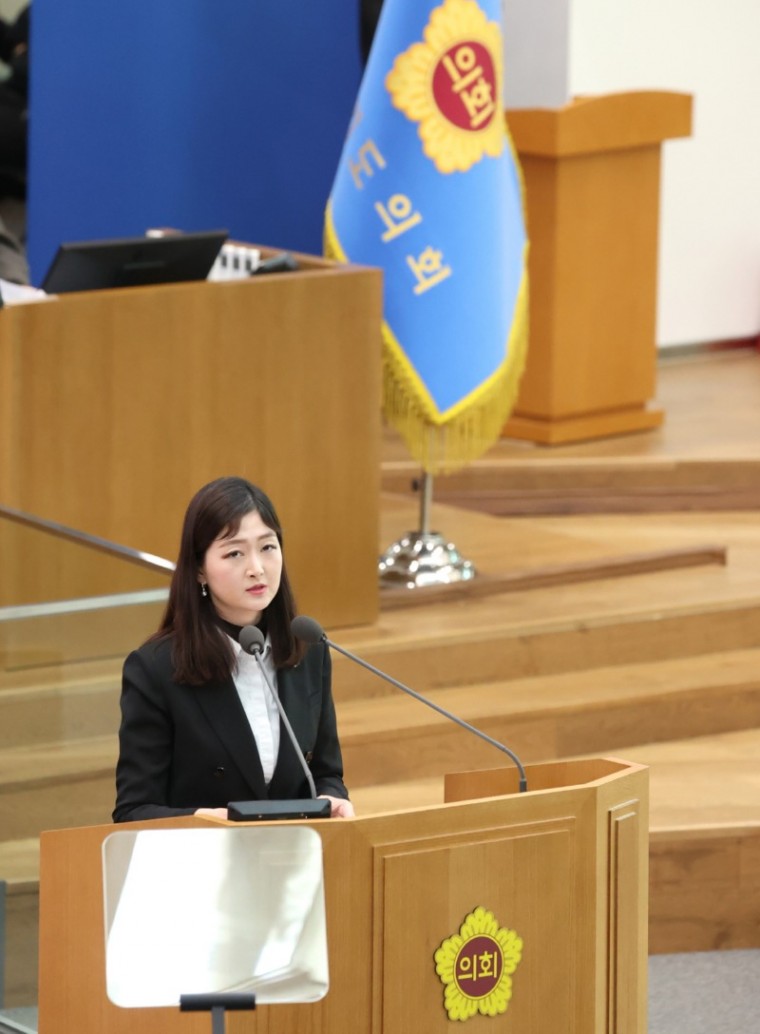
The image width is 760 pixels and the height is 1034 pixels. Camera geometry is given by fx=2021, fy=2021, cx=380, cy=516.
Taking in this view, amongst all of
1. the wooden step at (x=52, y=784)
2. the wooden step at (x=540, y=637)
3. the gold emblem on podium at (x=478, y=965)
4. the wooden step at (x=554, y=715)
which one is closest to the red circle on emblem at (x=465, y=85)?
the wooden step at (x=540, y=637)

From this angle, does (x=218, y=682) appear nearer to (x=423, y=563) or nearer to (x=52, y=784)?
(x=52, y=784)

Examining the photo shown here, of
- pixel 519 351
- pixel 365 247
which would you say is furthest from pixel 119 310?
pixel 519 351

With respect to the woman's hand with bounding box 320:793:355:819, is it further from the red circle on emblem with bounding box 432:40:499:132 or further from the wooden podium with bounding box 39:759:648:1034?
the red circle on emblem with bounding box 432:40:499:132

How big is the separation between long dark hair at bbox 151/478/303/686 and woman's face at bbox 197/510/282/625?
0.01m

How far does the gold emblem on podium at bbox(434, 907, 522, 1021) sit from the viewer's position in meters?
2.45

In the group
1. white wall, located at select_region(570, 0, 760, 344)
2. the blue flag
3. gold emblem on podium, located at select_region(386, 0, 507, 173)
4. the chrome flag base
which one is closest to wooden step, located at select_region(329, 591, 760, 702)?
the chrome flag base

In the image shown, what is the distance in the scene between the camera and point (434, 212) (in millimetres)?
5016

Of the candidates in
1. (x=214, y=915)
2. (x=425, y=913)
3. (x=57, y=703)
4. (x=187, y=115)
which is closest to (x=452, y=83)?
(x=187, y=115)

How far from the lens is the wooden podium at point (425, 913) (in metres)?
2.40

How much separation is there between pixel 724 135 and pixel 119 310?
3.83 m

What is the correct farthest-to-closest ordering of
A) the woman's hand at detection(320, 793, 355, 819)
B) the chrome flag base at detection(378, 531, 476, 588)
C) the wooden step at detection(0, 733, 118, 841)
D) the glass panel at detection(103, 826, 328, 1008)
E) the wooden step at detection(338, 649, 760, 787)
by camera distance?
the chrome flag base at detection(378, 531, 476, 588) < the wooden step at detection(338, 649, 760, 787) < the wooden step at detection(0, 733, 118, 841) < the woman's hand at detection(320, 793, 355, 819) < the glass panel at detection(103, 826, 328, 1008)

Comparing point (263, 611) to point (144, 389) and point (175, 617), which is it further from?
point (144, 389)

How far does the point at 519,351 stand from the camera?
205 inches

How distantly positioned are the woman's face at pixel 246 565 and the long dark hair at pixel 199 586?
13mm
